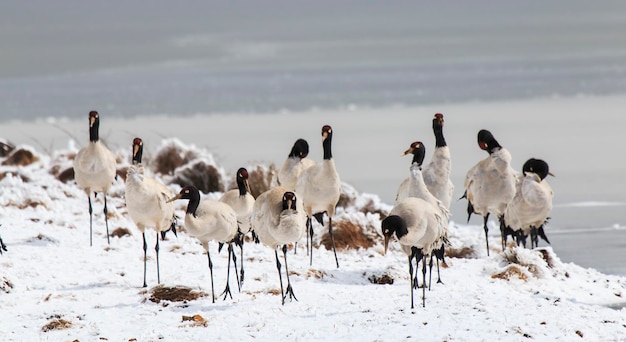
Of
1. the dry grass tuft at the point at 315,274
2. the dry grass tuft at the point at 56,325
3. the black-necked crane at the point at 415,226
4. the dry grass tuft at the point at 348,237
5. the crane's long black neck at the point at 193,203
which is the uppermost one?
the crane's long black neck at the point at 193,203

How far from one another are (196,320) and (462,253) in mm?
5073

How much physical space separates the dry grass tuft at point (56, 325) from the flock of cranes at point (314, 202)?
4.90ft

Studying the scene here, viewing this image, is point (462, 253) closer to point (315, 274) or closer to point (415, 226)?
point (315, 274)

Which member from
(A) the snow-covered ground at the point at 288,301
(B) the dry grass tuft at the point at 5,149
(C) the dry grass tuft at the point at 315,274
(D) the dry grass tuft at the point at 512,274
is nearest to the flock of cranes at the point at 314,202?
(A) the snow-covered ground at the point at 288,301

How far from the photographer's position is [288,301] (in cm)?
977

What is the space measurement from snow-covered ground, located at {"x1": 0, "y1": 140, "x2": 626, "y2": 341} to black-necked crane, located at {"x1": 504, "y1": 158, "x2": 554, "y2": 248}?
0.75 m

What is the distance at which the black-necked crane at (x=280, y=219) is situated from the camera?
9.50 metres

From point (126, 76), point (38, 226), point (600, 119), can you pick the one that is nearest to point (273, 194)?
point (38, 226)

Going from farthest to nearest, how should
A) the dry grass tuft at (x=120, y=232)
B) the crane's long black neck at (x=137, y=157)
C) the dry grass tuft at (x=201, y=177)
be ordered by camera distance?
the dry grass tuft at (x=201, y=177) → the dry grass tuft at (x=120, y=232) → the crane's long black neck at (x=137, y=157)

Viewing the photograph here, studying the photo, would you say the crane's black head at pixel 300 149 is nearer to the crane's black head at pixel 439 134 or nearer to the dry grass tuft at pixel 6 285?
the crane's black head at pixel 439 134

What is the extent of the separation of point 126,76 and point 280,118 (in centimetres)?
3386

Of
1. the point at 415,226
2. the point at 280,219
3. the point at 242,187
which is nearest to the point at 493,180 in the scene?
the point at 242,187

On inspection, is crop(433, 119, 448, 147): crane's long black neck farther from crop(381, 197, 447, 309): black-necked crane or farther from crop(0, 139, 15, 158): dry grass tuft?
crop(0, 139, 15, 158): dry grass tuft

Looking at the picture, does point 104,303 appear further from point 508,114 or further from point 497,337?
point 508,114
